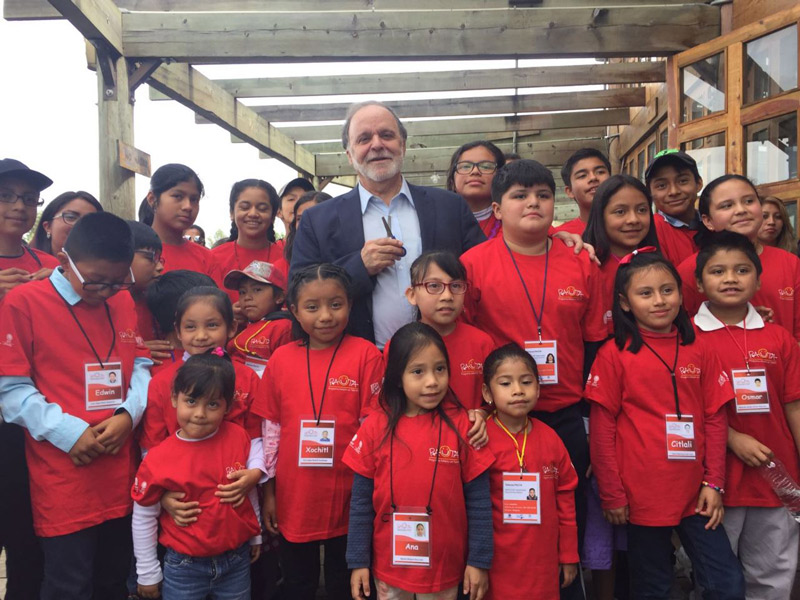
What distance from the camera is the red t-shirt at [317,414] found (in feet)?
7.25

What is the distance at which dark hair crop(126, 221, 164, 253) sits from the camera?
2.85 meters

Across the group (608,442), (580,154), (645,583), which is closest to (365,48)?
(580,154)

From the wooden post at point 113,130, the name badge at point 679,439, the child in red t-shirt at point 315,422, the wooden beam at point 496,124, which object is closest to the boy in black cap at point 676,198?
the name badge at point 679,439

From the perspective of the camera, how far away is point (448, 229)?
2.65m

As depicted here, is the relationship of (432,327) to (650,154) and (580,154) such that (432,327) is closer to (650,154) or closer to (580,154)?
(580,154)

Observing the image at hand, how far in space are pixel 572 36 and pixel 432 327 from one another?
343cm

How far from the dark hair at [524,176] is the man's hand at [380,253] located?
0.54 m

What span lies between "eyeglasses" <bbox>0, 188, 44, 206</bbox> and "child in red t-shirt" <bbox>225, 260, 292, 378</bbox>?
0.94m

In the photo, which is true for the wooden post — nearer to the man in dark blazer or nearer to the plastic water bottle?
the man in dark blazer

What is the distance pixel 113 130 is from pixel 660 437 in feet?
14.0

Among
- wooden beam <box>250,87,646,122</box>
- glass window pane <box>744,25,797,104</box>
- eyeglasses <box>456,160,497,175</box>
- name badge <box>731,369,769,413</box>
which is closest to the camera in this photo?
name badge <box>731,369,769,413</box>

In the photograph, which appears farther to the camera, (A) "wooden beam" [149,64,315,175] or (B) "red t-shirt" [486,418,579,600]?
(A) "wooden beam" [149,64,315,175]

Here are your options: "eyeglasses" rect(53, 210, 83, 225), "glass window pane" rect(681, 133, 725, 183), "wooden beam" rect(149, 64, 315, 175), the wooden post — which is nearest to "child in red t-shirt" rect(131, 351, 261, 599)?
"eyeglasses" rect(53, 210, 83, 225)

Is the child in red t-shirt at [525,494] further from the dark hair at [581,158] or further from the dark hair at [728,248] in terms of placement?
the dark hair at [581,158]
